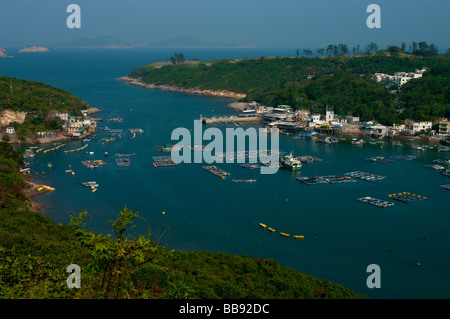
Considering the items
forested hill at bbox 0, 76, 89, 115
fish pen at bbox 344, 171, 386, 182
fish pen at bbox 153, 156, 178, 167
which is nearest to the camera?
fish pen at bbox 344, 171, 386, 182

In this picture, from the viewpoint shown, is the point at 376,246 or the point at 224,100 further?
the point at 224,100

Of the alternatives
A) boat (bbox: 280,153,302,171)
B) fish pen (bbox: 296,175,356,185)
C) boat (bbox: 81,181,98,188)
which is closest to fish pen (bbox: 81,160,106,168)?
boat (bbox: 81,181,98,188)

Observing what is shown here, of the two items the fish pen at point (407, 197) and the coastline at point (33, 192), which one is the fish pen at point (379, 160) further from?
the coastline at point (33, 192)

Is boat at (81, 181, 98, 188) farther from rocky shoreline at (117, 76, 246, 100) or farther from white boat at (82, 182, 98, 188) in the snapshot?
rocky shoreline at (117, 76, 246, 100)

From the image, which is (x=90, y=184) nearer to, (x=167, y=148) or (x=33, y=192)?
(x=33, y=192)
